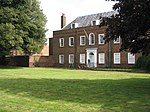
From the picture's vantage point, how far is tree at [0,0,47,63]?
4416cm

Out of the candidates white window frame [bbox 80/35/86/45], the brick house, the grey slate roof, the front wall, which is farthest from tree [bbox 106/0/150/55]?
the grey slate roof

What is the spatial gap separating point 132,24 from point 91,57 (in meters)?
38.2

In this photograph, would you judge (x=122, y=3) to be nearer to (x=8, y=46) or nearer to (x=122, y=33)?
(x=122, y=33)

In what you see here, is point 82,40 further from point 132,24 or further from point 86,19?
point 132,24

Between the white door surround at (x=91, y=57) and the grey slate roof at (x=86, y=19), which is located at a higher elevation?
the grey slate roof at (x=86, y=19)

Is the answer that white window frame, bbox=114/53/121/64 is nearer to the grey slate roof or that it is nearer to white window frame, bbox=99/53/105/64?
white window frame, bbox=99/53/105/64

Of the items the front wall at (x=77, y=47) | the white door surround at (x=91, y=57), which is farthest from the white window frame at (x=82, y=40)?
the white door surround at (x=91, y=57)

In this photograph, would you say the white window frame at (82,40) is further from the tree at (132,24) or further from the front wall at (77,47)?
the tree at (132,24)

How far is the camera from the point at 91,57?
5428 centimetres

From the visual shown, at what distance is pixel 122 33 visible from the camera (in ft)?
56.5

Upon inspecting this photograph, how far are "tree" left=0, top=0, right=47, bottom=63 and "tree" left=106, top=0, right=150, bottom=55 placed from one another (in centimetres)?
2810

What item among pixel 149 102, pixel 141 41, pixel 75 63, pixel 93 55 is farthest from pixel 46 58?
pixel 149 102

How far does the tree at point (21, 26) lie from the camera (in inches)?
1738

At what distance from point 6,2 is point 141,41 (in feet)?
106
